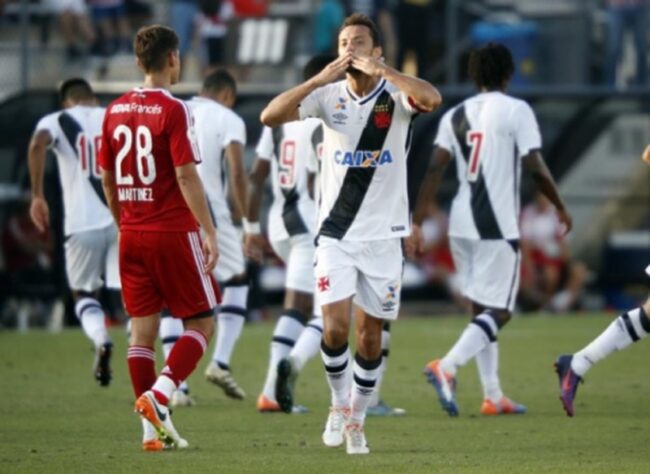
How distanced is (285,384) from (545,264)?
14288 mm

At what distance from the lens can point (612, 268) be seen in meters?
25.6

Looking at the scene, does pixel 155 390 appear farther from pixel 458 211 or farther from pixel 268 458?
pixel 458 211

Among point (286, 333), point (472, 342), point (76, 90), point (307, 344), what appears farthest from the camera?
point (76, 90)

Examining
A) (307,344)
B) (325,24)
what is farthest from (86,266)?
(325,24)

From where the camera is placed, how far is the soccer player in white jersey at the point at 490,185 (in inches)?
506

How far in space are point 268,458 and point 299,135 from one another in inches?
154

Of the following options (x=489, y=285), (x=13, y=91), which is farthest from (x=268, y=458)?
(x=13, y=91)

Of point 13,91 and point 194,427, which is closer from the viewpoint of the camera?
point 194,427

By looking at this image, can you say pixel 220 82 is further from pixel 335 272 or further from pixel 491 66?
pixel 335 272

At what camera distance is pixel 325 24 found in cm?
2455

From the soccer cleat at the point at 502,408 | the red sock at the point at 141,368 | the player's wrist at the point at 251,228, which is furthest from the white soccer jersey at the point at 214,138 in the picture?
the red sock at the point at 141,368

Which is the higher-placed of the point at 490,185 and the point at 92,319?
the point at 490,185

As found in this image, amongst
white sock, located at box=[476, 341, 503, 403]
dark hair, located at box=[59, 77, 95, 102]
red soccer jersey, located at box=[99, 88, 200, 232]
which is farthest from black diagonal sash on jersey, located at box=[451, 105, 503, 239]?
dark hair, located at box=[59, 77, 95, 102]

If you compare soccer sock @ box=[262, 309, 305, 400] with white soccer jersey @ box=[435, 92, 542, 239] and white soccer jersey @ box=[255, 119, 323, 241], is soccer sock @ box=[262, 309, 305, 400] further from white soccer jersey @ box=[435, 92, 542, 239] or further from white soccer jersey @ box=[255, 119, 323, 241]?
white soccer jersey @ box=[435, 92, 542, 239]
